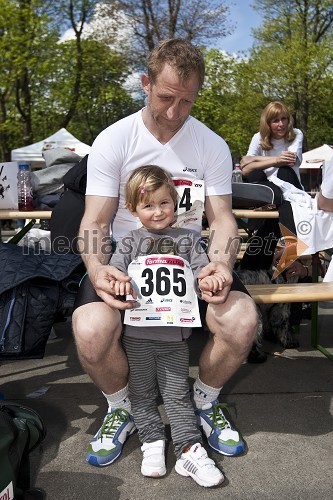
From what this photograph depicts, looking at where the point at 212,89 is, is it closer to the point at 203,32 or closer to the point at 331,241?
the point at 203,32

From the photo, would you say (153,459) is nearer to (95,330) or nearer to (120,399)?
(120,399)

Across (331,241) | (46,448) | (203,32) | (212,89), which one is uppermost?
(203,32)

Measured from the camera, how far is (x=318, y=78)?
2475 cm

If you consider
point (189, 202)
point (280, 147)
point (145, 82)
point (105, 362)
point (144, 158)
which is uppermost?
point (145, 82)

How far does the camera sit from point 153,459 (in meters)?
2.24

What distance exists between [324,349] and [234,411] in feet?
3.78

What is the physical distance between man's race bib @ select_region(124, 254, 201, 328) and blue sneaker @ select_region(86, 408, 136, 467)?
0.50m

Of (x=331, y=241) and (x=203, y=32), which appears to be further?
(x=203, y=32)

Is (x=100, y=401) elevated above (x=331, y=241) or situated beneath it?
situated beneath

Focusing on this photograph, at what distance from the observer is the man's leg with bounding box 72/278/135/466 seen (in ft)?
7.18

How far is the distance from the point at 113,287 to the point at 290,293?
1.10m

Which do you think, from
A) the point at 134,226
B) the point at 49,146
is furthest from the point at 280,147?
the point at 49,146

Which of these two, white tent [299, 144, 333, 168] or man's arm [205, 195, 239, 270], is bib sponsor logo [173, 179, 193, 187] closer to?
man's arm [205, 195, 239, 270]

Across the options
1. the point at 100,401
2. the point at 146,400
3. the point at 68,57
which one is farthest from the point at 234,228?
the point at 68,57
